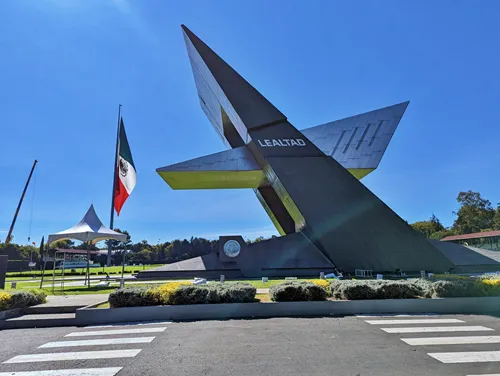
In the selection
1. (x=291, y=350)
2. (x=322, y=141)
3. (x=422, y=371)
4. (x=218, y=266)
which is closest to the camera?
(x=422, y=371)

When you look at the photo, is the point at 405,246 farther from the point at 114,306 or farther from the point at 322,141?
the point at 114,306

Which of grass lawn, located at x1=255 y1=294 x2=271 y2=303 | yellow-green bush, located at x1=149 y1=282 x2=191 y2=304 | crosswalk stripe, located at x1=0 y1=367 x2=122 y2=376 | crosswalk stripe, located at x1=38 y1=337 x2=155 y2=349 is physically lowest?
crosswalk stripe, located at x1=38 y1=337 x2=155 y2=349

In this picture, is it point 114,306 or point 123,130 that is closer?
point 114,306

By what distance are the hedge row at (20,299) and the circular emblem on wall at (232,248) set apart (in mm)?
11026

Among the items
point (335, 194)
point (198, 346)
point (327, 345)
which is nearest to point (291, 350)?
point (327, 345)

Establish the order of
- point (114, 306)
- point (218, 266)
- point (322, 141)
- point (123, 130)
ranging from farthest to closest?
point (322, 141) → point (218, 266) → point (123, 130) → point (114, 306)

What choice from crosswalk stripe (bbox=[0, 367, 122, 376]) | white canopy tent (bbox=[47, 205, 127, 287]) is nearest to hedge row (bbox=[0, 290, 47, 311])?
crosswalk stripe (bbox=[0, 367, 122, 376])

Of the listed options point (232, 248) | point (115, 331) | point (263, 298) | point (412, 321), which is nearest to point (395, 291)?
point (412, 321)

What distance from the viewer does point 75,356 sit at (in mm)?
6277

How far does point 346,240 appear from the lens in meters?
19.6

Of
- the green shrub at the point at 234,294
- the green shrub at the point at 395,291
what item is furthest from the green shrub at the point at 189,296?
the green shrub at the point at 395,291

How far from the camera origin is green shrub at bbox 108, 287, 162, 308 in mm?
9891

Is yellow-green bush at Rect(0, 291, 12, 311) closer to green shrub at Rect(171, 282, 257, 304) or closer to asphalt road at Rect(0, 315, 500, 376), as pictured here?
asphalt road at Rect(0, 315, 500, 376)

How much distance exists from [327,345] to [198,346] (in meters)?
2.69
